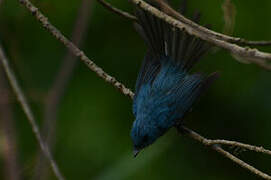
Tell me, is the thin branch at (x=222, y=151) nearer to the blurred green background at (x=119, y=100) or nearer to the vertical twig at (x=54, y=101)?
the vertical twig at (x=54, y=101)

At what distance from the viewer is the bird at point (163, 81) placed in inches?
159

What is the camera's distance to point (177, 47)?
14.3 ft

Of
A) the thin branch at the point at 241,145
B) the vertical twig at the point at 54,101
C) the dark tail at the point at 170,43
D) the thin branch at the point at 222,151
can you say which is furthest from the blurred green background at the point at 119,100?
the thin branch at the point at 241,145

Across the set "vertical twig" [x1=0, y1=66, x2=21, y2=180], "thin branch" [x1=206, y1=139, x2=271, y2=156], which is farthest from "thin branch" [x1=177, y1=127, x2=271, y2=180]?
"vertical twig" [x1=0, y1=66, x2=21, y2=180]

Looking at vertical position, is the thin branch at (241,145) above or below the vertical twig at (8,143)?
above

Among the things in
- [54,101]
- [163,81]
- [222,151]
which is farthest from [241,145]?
[163,81]

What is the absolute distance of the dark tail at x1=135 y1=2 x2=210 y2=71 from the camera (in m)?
4.13

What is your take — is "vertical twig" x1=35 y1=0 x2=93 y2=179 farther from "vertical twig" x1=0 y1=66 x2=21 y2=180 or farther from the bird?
the bird

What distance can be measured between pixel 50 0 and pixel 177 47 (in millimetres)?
1613

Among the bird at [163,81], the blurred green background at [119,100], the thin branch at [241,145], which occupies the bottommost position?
the blurred green background at [119,100]

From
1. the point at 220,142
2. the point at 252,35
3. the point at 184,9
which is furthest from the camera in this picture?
the point at 252,35

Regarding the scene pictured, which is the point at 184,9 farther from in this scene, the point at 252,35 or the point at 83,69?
the point at 83,69

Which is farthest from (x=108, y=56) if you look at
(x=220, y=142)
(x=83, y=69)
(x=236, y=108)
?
(x=220, y=142)

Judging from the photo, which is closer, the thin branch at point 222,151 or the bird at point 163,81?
the thin branch at point 222,151
